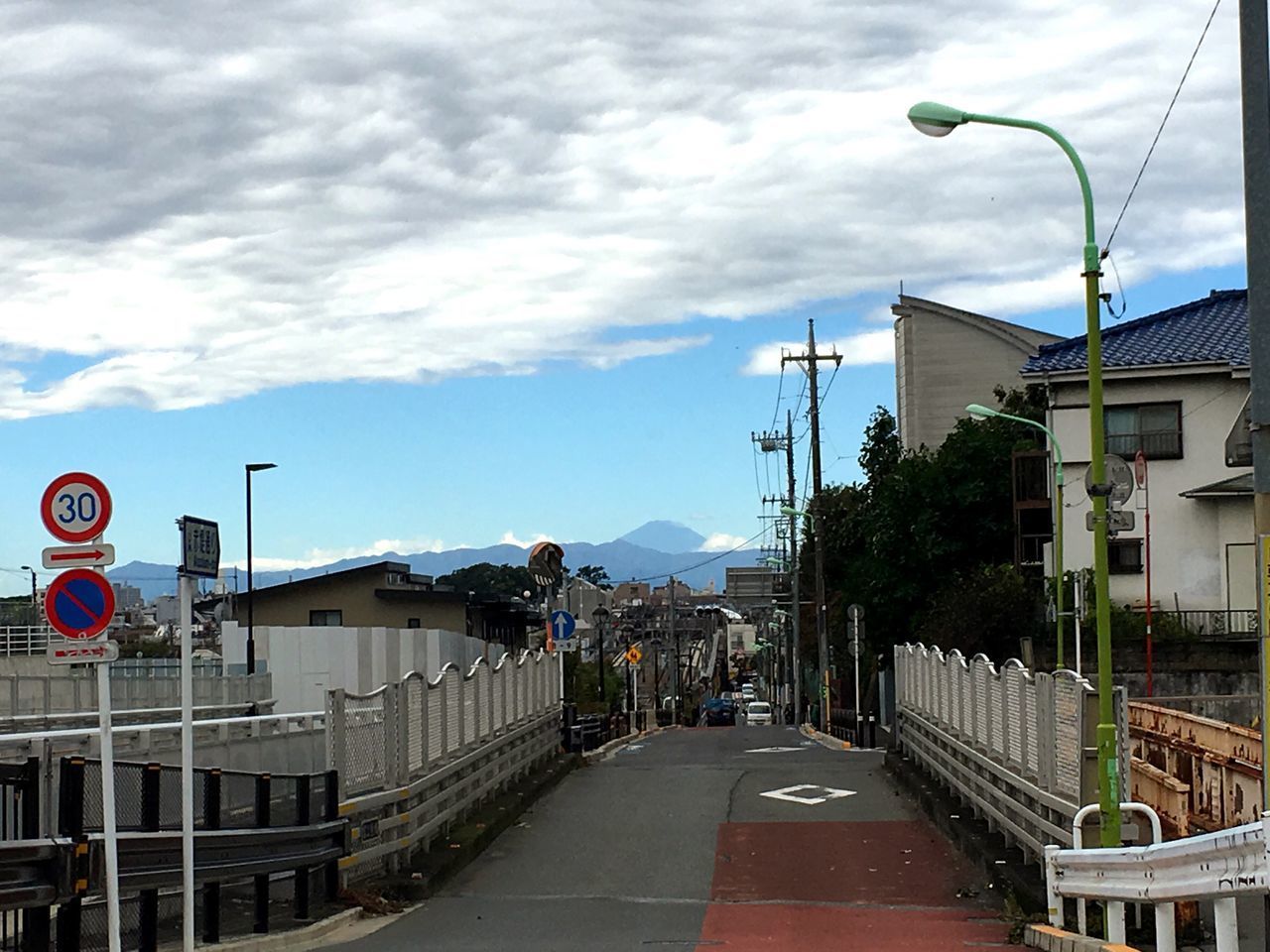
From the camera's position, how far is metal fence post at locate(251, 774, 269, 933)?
40.6 ft

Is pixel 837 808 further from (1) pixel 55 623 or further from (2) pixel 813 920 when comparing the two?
(1) pixel 55 623

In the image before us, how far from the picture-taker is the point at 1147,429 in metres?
46.2

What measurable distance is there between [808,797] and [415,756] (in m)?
8.76

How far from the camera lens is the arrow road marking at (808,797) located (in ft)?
75.6

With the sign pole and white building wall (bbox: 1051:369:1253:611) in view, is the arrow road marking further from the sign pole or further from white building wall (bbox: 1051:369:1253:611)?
white building wall (bbox: 1051:369:1253:611)

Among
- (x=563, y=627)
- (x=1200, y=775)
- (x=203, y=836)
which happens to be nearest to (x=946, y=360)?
(x=563, y=627)

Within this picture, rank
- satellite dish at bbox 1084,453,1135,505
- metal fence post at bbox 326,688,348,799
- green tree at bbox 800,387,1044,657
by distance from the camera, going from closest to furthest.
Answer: metal fence post at bbox 326,688,348,799 → satellite dish at bbox 1084,453,1135,505 → green tree at bbox 800,387,1044,657

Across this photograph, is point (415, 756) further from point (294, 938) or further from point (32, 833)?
point (32, 833)

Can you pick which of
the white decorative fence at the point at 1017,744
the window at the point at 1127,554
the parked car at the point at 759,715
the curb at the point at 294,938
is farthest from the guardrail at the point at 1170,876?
the parked car at the point at 759,715

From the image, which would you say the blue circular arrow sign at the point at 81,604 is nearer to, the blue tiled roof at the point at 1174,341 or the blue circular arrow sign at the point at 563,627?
the blue circular arrow sign at the point at 563,627

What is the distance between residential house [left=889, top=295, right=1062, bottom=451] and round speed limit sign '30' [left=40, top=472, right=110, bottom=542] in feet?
232

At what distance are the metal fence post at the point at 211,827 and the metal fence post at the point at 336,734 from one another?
A: 1.97 m

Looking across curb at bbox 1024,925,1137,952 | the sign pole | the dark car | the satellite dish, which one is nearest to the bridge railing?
curb at bbox 1024,925,1137,952

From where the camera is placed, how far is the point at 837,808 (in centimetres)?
2223
